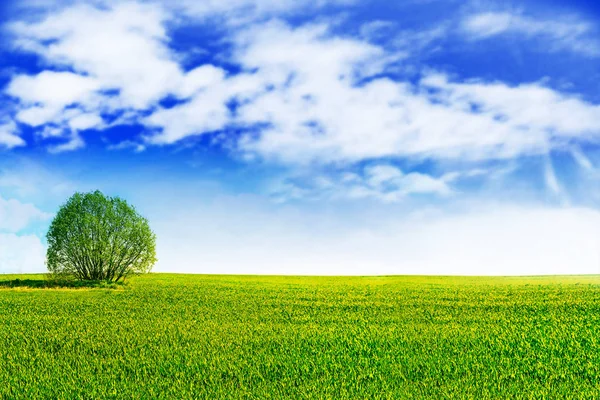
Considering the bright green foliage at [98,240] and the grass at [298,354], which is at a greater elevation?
the bright green foliage at [98,240]

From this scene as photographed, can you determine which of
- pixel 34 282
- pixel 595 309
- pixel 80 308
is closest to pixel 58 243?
pixel 34 282

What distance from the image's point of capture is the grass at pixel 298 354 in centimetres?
1001

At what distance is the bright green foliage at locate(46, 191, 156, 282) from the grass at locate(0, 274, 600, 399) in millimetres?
21856

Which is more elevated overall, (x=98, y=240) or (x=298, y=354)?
(x=98, y=240)

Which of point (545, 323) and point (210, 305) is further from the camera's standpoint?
point (210, 305)

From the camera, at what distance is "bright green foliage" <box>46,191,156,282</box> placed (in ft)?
143

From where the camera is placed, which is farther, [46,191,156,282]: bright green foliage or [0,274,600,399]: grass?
[46,191,156,282]: bright green foliage

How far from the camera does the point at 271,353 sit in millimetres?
13102

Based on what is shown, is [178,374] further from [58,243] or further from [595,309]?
[58,243]

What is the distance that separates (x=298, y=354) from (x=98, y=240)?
3571 centimetres

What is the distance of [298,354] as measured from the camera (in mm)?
12898

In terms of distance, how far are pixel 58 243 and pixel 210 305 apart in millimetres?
24519

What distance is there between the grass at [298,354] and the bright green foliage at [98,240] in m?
21.9

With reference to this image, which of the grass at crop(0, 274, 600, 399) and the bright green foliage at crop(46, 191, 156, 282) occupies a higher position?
the bright green foliage at crop(46, 191, 156, 282)
